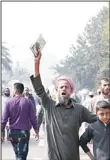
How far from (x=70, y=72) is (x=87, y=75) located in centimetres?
1290

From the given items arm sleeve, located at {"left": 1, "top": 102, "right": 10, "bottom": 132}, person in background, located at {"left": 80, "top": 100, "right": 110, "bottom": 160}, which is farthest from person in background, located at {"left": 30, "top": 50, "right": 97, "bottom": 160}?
arm sleeve, located at {"left": 1, "top": 102, "right": 10, "bottom": 132}

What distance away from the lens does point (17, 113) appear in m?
8.53

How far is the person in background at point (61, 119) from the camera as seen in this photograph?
534 centimetres

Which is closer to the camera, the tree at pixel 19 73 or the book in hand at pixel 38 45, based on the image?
the book in hand at pixel 38 45

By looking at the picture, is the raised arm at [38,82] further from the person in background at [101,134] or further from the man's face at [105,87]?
the man's face at [105,87]

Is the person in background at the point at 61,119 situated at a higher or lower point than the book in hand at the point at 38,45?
lower

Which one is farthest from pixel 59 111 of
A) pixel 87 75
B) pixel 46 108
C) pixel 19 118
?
pixel 87 75

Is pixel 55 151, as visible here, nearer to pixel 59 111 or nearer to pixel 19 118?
pixel 59 111

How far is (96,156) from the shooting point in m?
5.39

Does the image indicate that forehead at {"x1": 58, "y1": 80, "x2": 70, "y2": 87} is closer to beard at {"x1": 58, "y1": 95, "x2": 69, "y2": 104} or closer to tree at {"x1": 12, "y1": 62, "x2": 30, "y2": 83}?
beard at {"x1": 58, "y1": 95, "x2": 69, "y2": 104}

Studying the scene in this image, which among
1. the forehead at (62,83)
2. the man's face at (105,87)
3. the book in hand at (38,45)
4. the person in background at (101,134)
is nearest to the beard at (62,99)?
the forehead at (62,83)

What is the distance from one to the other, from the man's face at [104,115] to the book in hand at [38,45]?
87cm

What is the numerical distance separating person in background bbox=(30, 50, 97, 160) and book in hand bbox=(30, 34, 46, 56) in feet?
0.14

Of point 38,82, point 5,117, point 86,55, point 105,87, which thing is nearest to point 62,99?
point 38,82
